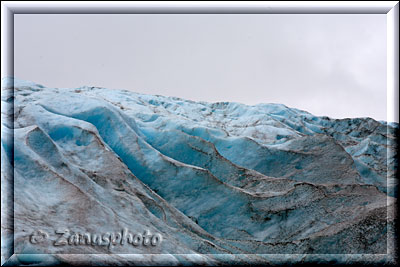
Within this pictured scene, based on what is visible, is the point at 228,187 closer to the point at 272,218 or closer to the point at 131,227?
the point at 272,218

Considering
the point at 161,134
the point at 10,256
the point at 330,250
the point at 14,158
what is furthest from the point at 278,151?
the point at 10,256

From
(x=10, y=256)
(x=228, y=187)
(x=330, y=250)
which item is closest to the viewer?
(x=10, y=256)

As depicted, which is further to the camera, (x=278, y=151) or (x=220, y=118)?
(x=220, y=118)

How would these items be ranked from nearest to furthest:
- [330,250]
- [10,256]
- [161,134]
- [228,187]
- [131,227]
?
[10,256]
[131,227]
[330,250]
[228,187]
[161,134]

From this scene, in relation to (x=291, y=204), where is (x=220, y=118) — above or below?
above

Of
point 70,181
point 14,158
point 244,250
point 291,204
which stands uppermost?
point 14,158

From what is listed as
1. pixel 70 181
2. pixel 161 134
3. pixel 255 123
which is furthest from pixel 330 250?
pixel 255 123

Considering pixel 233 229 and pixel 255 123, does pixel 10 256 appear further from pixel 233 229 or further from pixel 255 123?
pixel 255 123
